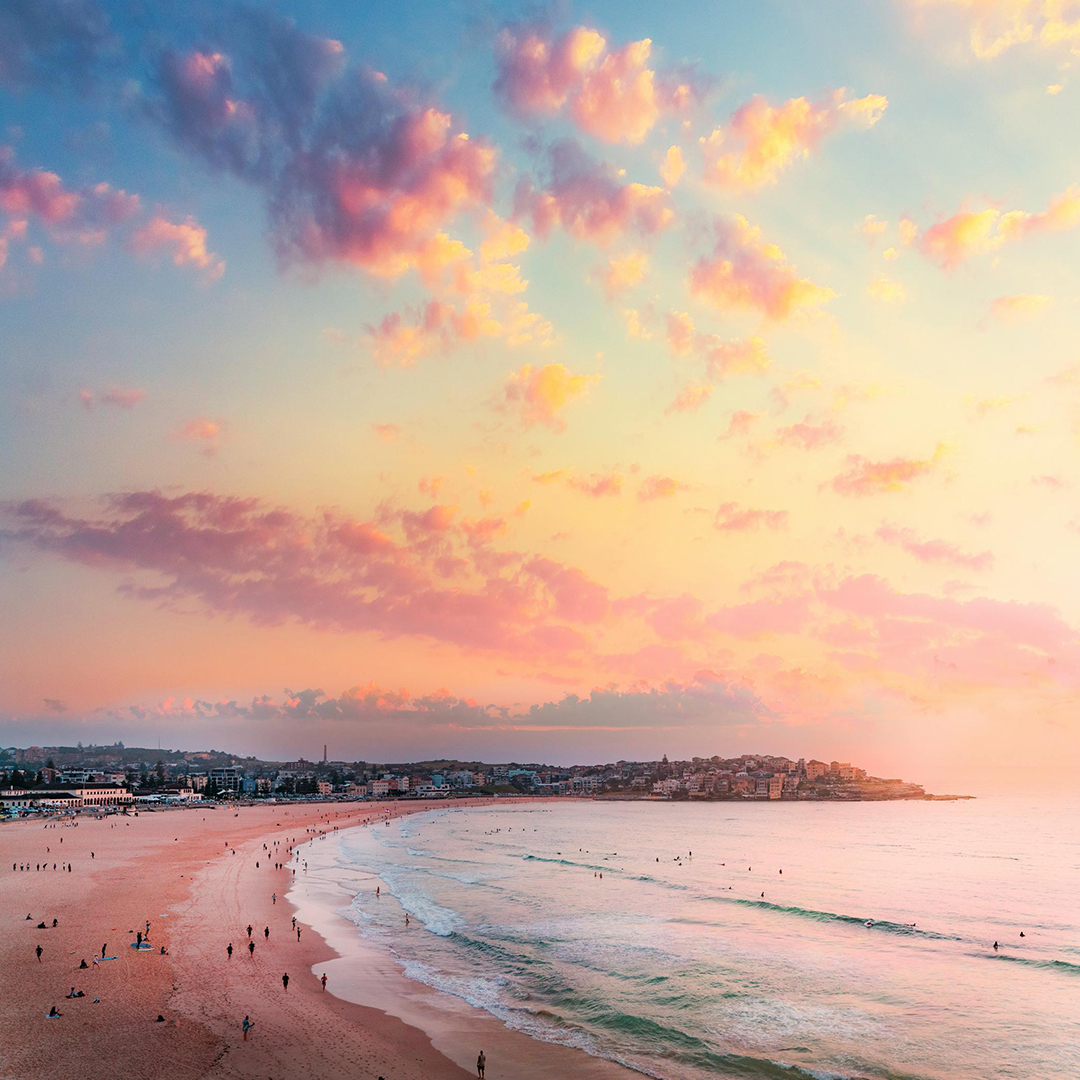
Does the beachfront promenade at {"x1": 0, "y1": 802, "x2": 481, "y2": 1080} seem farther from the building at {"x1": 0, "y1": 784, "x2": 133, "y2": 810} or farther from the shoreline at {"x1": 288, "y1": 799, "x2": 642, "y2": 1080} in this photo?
the building at {"x1": 0, "y1": 784, "x2": 133, "y2": 810}

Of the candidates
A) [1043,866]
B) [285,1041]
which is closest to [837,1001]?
[285,1041]

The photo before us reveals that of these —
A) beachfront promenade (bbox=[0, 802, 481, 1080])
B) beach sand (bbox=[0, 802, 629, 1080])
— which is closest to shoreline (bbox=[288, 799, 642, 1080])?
beach sand (bbox=[0, 802, 629, 1080])

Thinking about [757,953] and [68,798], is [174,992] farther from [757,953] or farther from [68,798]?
[68,798]

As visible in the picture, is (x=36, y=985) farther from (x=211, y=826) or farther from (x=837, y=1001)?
(x=211, y=826)

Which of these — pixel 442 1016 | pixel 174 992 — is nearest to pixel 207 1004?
pixel 174 992

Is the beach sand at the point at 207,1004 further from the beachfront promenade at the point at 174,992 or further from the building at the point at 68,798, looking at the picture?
the building at the point at 68,798
